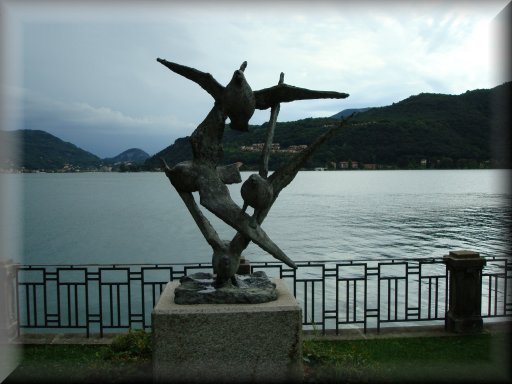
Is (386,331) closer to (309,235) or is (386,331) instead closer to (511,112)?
(511,112)

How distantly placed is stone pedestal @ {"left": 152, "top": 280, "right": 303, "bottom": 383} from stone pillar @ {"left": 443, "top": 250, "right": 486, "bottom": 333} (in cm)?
406

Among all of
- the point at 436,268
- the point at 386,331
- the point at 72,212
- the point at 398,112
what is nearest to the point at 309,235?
the point at 436,268

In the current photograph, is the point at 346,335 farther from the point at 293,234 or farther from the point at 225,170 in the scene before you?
the point at 293,234

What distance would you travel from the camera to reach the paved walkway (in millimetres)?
7066

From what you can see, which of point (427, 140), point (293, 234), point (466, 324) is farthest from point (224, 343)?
point (427, 140)

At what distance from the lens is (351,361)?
562cm

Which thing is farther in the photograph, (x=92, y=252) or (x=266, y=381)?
(x=92, y=252)

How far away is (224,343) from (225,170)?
1.89 meters

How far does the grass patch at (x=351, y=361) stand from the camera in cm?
525

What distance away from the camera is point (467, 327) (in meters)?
7.51

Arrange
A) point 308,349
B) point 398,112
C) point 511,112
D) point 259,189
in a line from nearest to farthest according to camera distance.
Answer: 1. point 259,189
2. point 308,349
3. point 511,112
4. point 398,112

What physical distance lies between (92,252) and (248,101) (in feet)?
69.3

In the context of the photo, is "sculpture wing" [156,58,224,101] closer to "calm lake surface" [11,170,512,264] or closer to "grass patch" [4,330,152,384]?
"grass patch" [4,330,152,384]

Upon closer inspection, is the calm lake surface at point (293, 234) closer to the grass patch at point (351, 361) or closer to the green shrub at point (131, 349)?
the grass patch at point (351, 361)
